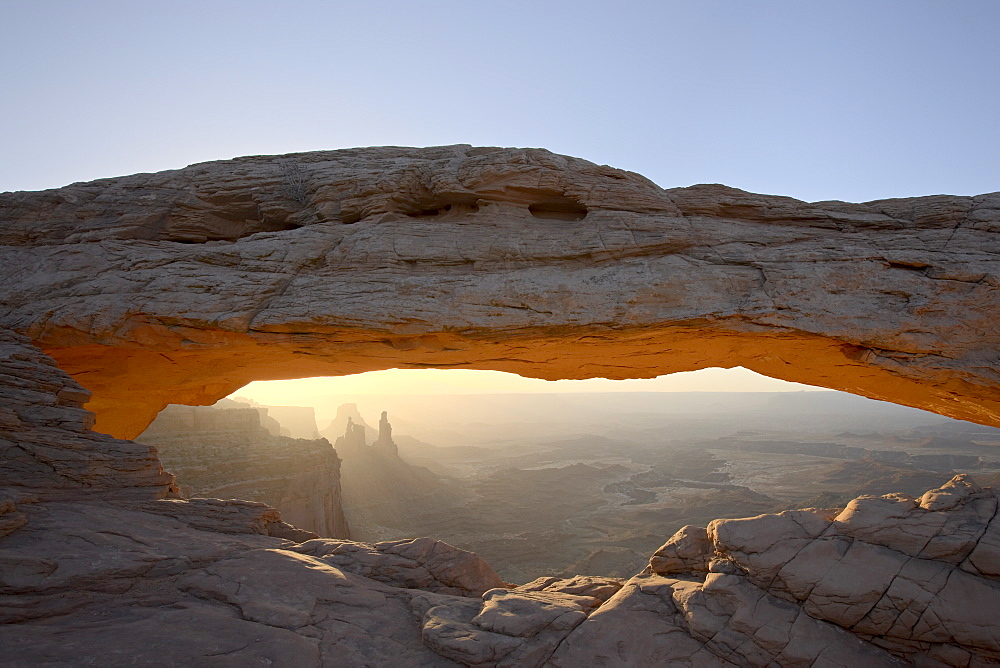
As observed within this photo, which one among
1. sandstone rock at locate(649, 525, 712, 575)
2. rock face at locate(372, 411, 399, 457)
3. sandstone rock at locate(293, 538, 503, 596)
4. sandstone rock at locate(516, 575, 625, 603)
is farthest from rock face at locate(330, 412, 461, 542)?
sandstone rock at locate(649, 525, 712, 575)

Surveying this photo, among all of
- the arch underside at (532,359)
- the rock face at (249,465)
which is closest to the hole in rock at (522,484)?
the rock face at (249,465)

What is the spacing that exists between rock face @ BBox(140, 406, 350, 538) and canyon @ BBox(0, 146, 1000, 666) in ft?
41.4

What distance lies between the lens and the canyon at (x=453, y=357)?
696 cm

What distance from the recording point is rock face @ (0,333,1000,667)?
21.4ft

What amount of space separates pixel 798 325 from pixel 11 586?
14.4 m

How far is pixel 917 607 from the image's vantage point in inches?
269

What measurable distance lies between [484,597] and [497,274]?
7.03 m

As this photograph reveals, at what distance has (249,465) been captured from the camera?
28.5 m

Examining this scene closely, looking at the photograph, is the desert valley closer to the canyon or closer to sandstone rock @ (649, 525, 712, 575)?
the canyon

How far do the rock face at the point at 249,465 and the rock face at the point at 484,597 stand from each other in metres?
19.7

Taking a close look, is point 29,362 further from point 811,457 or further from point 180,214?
point 811,457

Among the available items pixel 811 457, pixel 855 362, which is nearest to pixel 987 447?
pixel 811 457

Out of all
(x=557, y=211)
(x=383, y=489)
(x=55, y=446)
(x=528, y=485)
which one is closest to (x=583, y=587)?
(x=557, y=211)

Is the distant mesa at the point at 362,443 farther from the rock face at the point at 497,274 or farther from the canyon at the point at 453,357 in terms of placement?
the rock face at the point at 497,274
